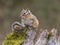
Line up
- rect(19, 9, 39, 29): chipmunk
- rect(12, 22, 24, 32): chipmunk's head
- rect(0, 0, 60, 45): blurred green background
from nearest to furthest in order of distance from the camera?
rect(12, 22, 24, 32): chipmunk's head
rect(19, 9, 39, 29): chipmunk
rect(0, 0, 60, 45): blurred green background

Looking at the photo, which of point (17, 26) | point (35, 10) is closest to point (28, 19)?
point (17, 26)

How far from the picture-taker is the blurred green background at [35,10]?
37.6ft

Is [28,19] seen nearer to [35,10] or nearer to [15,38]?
[15,38]

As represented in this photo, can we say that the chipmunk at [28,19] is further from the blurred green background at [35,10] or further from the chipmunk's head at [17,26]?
the blurred green background at [35,10]

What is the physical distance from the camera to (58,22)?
1131 centimetres

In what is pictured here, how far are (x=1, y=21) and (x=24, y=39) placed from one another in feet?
25.0

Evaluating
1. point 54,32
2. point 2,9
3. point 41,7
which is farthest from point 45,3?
point 54,32

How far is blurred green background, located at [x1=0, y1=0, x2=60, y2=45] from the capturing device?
11469mm

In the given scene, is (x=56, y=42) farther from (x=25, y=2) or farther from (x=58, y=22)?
(x=25, y=2)

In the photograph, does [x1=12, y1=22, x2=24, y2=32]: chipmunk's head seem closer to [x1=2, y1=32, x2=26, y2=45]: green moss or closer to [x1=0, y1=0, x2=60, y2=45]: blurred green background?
[x1=2, y1=32, x2=26, y2=45]: green moss

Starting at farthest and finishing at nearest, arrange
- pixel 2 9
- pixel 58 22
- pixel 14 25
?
pixel 2 9
pixel 58 22
pixel 14 25

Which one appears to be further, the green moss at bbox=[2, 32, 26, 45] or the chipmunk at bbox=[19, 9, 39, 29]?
the chipmunk at bbox=[19, 9, 39, 29]

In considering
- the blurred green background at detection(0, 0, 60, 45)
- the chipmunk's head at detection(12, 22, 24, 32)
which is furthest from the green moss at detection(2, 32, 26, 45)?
the blurred green background at detection(0, 0, 60, 45)

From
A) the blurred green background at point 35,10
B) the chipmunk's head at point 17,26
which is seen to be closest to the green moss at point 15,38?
the chipmunk's head at point 17,26
